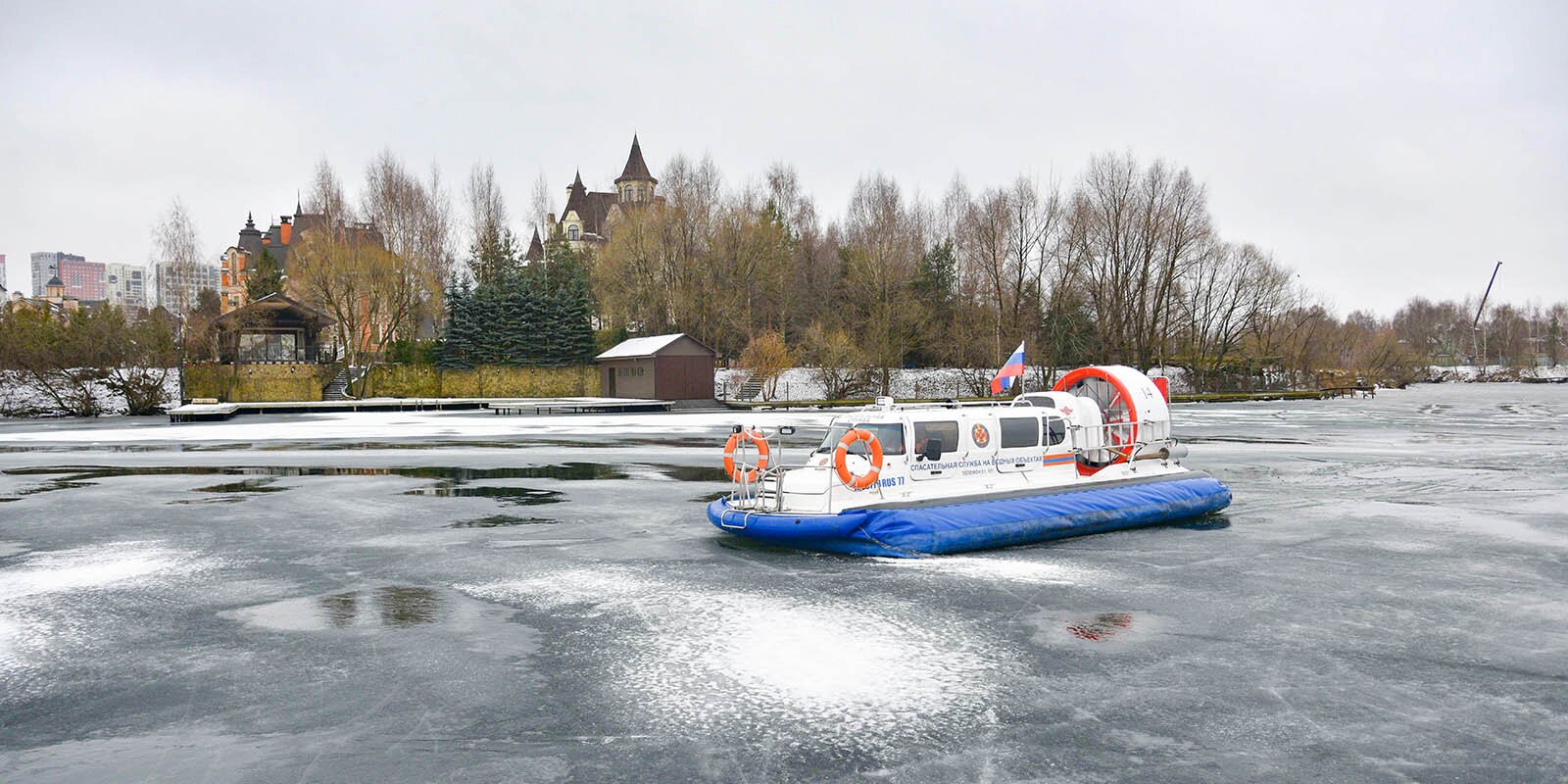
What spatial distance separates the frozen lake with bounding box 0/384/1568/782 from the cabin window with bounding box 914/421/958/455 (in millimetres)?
1780

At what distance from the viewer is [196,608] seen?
32.6 feet

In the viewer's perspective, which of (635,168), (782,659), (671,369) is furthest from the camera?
(635,168)

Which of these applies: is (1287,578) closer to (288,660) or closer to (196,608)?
(288,660)

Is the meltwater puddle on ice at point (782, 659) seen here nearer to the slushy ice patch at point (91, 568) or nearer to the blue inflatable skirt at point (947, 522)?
the blue inflatable skirt at point (947, 522)

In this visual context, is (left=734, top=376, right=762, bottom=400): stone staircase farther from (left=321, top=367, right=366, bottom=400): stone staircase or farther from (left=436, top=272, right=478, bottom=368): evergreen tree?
(left=321, top=367, right=366, bottom=400): stone staircase

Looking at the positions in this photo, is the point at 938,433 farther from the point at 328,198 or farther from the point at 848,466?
the point at 328,198

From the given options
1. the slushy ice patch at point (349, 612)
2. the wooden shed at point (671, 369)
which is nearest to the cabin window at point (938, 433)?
the slushy ice patch at point (349, 612)

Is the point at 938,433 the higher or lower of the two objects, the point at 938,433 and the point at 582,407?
the higher

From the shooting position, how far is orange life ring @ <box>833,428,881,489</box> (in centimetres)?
1260

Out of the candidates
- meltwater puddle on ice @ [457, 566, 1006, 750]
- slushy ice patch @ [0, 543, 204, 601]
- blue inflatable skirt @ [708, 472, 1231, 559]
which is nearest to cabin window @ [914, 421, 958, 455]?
blue inflatable skirt @ [708, 472, 1231, 559]

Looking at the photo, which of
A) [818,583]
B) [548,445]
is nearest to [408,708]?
[818,583]

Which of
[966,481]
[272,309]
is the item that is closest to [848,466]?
[966,481]

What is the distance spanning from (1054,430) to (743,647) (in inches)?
318

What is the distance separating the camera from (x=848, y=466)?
13.0m
